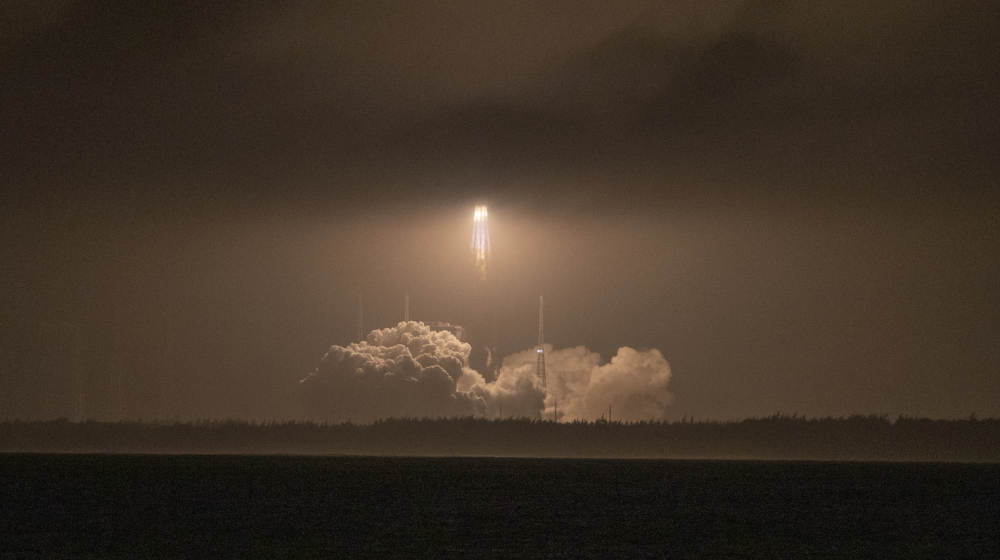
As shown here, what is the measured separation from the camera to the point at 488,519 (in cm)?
5991

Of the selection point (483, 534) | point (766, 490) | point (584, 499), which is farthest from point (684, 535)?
point (766, 490)

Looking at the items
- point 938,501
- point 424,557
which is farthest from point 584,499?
point 424,557

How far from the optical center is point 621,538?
166 feet

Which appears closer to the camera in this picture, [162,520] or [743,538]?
[743,538]

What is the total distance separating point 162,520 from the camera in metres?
59.2

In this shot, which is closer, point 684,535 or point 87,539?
point 87,539

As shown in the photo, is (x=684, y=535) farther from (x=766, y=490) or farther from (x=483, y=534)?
(x=766, y=490)

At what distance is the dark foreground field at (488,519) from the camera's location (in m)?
46.1

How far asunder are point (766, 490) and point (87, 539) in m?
62.9

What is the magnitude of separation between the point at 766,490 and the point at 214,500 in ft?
160

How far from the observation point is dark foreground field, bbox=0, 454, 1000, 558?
46.1 metres

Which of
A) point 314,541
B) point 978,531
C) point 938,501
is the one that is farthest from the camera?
point 938,501

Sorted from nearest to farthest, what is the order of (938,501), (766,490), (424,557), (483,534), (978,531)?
(424,557) < (483,534) < (978,531) < (938,501) < (766,490)

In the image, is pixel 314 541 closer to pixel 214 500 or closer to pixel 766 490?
pixel 214 500
